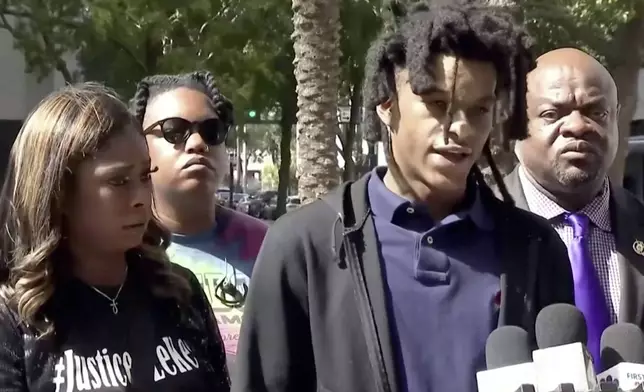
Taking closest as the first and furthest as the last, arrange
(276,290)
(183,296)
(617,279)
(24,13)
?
(276,290)
(183,296)
(617,279)
(24,13)

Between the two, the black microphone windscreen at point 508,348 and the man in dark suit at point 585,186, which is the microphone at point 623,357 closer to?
the black microphone windscreen at point 508,348

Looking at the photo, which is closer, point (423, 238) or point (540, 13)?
point (423, 238)

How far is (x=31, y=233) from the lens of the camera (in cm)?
284

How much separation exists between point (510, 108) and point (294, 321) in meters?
0.87

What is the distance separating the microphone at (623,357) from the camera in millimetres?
1911

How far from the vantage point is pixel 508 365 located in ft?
6.63

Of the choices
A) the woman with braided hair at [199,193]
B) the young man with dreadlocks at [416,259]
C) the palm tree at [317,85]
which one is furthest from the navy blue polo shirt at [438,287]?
the palm tree at [317,85]

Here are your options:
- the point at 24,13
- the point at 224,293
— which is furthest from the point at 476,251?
the point at 24,13

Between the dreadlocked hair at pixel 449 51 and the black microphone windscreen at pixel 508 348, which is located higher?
the dreadlocked hair at pixel 449 51

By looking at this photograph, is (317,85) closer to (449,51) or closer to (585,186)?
(585,186)

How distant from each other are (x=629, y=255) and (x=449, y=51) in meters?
1.40

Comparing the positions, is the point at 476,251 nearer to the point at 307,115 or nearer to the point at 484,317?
the point at 484,317

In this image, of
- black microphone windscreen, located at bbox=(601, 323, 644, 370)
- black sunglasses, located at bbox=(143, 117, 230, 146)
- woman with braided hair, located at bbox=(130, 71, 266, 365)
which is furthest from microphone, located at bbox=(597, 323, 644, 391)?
black sunglasses, located at bbox=(143, 117, 230, 146)

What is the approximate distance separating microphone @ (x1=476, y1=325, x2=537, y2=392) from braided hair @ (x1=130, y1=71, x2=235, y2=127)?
6.95ft
